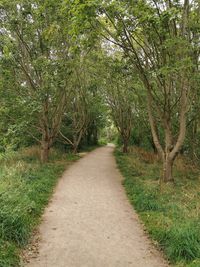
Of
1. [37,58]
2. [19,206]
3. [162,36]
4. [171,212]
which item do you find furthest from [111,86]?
[19,206]

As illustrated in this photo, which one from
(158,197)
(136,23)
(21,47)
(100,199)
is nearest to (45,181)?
(100,199)

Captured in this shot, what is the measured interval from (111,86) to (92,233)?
16565 mm

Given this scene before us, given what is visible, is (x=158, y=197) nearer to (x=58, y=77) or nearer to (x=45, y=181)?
(x=45, y=181)

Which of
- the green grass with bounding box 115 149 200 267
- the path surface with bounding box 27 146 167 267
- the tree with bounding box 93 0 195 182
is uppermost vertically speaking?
the tree with bounding box 93 0 195 182

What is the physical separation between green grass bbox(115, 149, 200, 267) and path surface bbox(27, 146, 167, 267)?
27cm

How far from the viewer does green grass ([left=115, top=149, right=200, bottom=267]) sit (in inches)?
193

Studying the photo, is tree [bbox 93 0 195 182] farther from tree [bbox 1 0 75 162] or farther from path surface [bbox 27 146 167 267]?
path surface [bbox 27 146 167 267]

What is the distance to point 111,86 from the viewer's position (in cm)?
2133

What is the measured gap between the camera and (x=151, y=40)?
33.4 feet

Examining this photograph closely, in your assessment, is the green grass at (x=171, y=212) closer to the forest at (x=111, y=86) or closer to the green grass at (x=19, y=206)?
the forest at (x=111, y=86)

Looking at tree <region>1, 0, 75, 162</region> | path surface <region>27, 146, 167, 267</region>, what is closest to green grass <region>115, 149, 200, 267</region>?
path surface <region>27, 146, 167, 267</region>

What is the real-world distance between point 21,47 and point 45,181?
24.5 ft

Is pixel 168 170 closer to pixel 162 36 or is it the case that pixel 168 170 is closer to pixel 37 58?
pixel 162 36

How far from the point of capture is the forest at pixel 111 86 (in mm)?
6098
